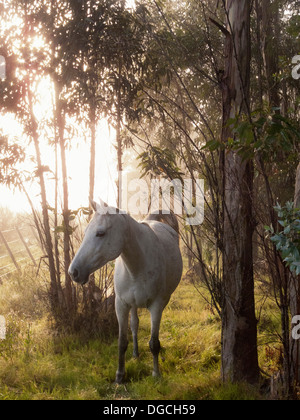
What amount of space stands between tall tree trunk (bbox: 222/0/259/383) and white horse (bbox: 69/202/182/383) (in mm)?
760

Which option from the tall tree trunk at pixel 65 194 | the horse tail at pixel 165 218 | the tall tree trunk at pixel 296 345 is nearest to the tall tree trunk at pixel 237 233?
the tall tree trunk at pixel 296 345

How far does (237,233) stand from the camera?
3.28 m

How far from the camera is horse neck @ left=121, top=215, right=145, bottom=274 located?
3504mm

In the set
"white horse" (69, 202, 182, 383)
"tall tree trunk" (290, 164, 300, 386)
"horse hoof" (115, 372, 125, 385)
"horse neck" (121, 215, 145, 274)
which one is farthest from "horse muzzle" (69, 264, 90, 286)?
"tall tree trunk" (290, 164, 300, 386)

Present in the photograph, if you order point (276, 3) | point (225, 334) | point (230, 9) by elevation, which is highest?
point (276, 3)

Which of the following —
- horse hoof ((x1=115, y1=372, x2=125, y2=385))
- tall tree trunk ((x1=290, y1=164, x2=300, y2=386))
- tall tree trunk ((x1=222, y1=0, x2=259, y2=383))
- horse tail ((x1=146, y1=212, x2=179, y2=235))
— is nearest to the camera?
tall tree trunk ((x1=290, y1=164, x2=300, y2=386))

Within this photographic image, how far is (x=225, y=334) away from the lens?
3.37 meters

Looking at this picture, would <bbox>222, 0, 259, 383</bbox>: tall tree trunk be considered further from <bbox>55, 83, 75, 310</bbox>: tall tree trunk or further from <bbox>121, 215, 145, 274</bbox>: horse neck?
<bbox>55, 83, 75, 310</bbox>: tall tree trunk

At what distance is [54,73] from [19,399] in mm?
3880

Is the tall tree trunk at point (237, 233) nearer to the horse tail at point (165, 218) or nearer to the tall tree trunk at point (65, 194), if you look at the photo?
the horse tail at point (165, 218)
